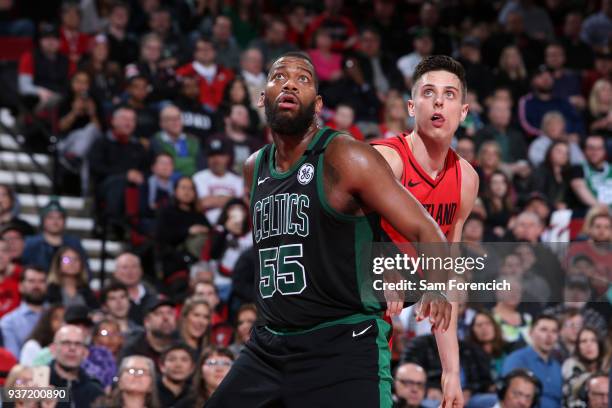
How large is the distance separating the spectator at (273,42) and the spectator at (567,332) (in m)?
5.48

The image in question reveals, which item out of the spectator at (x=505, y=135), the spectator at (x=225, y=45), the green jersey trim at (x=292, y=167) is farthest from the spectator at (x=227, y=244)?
the green jersey trim at (x=292, y=167)

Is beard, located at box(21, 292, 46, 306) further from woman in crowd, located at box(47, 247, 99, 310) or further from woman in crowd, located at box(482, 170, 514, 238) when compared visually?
woman in crowd, located at box(482, 170, 514, 238)

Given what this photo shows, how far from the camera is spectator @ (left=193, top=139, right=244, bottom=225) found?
11.0 metres

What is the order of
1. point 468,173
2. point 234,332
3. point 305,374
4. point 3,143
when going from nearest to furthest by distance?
point 305,374, point 468,173, point 234,332, point 3,143

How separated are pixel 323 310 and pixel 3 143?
27.9 ft

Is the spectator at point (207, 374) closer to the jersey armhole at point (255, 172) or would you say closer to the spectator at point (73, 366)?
the spectator at point (73, 366)

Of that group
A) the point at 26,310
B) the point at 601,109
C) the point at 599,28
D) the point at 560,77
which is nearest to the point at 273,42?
the point at 560,77

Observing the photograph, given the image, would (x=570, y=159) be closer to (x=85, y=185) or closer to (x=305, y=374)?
(x=85, y=185)

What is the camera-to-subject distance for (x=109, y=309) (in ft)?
29.9

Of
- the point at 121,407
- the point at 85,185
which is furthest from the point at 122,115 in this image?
the point at 121,407

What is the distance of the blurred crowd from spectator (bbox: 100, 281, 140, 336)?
0.01 metres

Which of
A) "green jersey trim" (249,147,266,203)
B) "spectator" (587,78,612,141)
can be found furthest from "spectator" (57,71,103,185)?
"green jersey trim" (249,147,266,203)

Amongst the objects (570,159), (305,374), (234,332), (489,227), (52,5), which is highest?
(52,5)

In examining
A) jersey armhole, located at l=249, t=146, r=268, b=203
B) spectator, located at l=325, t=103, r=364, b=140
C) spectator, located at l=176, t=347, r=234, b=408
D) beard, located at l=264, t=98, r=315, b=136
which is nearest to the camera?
beard, located at l=264, t=98, r=315, b=136
